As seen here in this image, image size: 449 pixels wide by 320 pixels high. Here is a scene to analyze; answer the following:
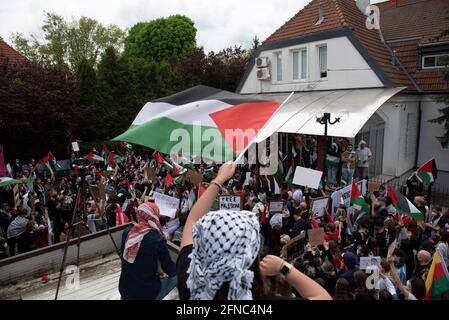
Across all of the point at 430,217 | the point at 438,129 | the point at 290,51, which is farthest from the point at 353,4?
the point at 430,217

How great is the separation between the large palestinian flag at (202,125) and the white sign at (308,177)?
2.76 metres

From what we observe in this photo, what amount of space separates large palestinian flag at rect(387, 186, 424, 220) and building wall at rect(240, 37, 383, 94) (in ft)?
27.0

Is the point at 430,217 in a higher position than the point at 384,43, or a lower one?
lower

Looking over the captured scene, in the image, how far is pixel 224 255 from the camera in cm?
170

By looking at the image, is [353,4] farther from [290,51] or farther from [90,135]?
[90,135]

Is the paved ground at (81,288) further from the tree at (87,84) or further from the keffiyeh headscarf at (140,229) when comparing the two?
the tree at (87,84)

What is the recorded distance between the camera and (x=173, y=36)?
3644 cm

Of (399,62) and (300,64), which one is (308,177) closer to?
(300,64)

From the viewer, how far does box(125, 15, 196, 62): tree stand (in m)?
36.4

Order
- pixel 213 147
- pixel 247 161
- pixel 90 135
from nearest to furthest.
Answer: pixel 213 147 < pixel 247 161 < pixel 90 135

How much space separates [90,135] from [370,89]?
1535 centimetres

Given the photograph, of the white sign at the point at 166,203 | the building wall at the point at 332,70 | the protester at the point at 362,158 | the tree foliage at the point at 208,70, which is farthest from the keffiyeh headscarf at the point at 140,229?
the tree foliage at the point at 208,70

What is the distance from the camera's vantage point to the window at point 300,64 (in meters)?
17.3

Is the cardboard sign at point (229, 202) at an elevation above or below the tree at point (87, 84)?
below
